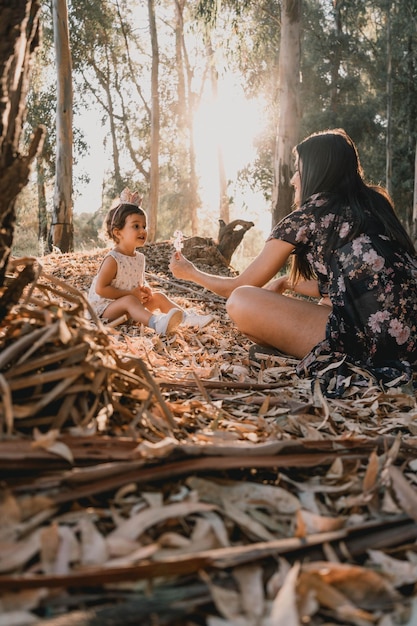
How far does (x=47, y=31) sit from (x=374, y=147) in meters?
11.0

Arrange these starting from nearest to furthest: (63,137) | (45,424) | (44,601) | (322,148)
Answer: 1. (44,601)
2. (45,424)
3. (322,148)
4. (63,137)

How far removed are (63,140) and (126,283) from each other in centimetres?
538

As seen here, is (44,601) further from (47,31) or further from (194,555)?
(47,31)

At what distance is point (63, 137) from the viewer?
8938 millimetres

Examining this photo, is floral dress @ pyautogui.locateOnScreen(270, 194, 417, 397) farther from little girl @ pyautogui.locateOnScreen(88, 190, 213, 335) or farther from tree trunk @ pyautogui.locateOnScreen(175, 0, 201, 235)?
tree trunk @ pyautogui.locateOnScreen(175, 0, 201, 235)

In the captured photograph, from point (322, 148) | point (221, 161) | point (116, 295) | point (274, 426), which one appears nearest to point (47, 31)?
point (221, 161)

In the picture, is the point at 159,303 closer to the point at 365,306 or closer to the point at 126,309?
the point at 126,309

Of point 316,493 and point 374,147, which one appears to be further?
point 374,147

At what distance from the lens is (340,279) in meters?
2.56

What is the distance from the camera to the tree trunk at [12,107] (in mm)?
1208

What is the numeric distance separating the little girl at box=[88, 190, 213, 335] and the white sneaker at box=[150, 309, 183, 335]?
18 centimetres

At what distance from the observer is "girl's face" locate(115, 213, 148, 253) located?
4.58 m

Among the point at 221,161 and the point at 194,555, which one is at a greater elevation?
the point at 221,161

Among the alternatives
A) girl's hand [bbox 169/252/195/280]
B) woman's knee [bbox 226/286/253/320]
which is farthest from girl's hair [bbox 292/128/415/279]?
girl's hand [bbox 169/252/195/280]
